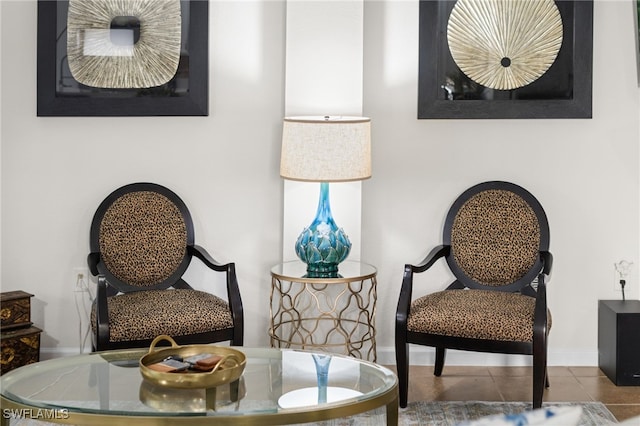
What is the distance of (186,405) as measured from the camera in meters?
2.57

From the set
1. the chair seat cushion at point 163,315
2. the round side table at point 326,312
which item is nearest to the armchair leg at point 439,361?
the round side table at point 326,312

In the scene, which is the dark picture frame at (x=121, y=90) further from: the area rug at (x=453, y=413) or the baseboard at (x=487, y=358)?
the area rug at (x=453, y=413)

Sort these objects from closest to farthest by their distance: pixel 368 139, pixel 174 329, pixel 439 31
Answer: pixel 174 329
pixel 368 139
pixel 439 31

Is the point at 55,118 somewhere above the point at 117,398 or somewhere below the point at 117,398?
above

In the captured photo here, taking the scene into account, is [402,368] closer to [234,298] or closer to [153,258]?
[234,298]

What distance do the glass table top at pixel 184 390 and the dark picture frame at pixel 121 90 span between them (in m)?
1.60

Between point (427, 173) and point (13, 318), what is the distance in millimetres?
2099

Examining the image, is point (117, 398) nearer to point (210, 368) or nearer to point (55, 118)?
point (210, 368)

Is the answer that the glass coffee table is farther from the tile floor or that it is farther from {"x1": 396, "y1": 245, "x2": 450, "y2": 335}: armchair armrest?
the tile floor

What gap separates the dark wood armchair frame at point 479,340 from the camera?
357 cm

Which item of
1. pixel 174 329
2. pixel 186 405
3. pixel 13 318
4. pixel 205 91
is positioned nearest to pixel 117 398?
pixel 186 405

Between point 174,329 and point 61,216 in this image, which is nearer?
point 174,329

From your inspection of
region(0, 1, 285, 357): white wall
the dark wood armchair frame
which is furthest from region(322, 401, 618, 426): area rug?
region(0, 1, 285, 357): white wall

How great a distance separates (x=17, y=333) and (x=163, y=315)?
0.89 metres
